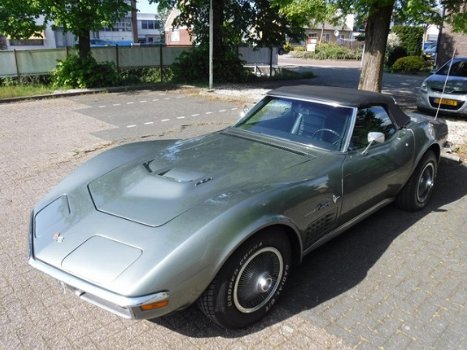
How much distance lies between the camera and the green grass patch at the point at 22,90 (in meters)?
11.7

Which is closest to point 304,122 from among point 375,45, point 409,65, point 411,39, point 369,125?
point 369,125

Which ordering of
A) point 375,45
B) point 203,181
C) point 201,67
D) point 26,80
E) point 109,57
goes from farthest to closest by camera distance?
point 201,67
point 109,57
point 26,80
point 375,45
point 203,181

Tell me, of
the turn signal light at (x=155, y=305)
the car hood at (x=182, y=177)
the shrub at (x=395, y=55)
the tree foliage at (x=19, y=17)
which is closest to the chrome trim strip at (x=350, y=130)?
the car hood at (x=182, y=177)

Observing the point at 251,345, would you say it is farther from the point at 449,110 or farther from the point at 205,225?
the point at 449,110

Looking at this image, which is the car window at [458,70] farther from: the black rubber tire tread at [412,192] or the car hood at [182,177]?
the car hood at [182,177]

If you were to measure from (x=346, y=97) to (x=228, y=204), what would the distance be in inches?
75.2

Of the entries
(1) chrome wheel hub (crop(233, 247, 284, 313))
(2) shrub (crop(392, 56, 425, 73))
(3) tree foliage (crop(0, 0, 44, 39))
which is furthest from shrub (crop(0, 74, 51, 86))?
(2) shrub (crop(392, 56, 425, 73))

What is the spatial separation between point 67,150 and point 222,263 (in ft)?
17.5

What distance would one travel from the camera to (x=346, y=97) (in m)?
3.90

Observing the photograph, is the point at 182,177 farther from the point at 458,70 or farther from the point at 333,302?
the point at 458,70

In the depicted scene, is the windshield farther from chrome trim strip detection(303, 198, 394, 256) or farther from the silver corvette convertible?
chrome trim strip detection(303, 198, 394, 256)

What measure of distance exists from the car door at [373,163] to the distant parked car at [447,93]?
543cm

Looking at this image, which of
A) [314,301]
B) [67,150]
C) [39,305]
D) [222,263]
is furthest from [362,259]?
[67,150]

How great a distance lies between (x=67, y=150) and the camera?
22.7ft
